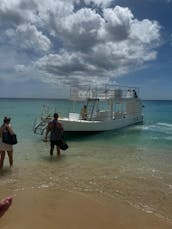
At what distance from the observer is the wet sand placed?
4742mm

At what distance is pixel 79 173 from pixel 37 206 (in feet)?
9.14

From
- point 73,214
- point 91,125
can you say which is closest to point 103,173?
point 73,214

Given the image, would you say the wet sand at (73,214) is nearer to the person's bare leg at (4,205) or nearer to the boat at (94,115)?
the person's bare leg at (4,205)

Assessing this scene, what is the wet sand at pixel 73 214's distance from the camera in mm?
4742

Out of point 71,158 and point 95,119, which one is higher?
point 95,119

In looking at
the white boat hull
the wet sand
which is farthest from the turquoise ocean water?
the white boat hull

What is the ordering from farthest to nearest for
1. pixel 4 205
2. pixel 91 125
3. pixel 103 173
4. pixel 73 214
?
pixel 91 125
pixel 103 173
pixel 73 214
pixel 4 205

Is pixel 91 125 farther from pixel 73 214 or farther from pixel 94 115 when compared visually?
pixel 73 214

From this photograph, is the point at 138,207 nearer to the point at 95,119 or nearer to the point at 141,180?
the point at 141,180

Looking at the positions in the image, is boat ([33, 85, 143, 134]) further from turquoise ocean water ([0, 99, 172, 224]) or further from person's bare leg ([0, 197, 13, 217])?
person's bare leg ([0, 197, 13, 217])

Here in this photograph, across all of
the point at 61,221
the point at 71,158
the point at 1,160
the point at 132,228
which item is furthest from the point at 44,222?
the point at 71,158

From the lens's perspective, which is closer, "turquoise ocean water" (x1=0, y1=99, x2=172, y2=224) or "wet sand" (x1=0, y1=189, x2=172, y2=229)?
"wet sand" (x1=0, y1=189, x2=172, y2=229)

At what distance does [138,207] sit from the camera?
5668 millimetres

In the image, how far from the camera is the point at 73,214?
5.15 m
